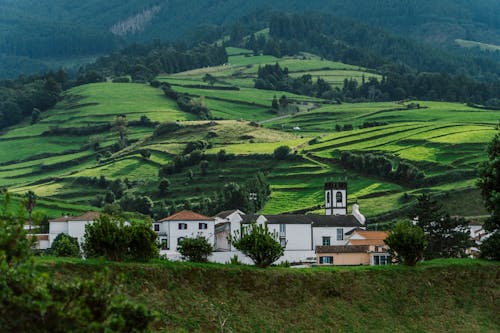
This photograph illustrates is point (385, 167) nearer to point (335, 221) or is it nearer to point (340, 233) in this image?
point (335, 221)

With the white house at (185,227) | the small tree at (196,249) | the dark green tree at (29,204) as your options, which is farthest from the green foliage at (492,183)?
the white house at (185,227)

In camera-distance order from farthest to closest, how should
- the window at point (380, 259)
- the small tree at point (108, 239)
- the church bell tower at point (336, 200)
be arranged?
1. the church bell tower at point (336, 200)
2. the window at point (380, 259)
3. the small tree at point (108, 239)

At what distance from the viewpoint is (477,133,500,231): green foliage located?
186ft

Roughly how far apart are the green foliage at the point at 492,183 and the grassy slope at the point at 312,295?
225 inches

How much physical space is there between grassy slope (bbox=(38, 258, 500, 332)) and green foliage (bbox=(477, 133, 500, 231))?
18.7ft

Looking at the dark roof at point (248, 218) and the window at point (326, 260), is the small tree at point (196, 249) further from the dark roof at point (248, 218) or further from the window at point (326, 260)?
the dark roof at point (248, 218)

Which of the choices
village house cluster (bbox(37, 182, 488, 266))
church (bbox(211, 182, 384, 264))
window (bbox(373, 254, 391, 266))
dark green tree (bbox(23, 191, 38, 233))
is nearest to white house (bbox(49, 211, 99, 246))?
village house cluster (bbox(37, 182, 488, 266))

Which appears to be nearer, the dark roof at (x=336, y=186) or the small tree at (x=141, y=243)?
the small tree at (x=141, y=243)

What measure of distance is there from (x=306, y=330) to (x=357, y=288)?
5.52 meters

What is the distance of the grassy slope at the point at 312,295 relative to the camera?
41.4m

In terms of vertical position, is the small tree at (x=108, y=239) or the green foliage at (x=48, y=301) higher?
the small tree at (x=108, y=239)

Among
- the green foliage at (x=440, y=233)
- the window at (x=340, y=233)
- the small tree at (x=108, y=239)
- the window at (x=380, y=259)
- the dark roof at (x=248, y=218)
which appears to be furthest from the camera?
the window at (x=340, y=233)

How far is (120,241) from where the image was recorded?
43812 millimetres

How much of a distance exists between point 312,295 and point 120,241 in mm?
9516
